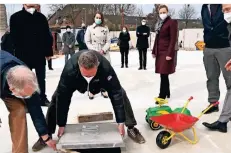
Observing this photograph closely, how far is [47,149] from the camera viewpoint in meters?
1.94

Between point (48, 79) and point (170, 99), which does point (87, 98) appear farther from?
point (48, 79)

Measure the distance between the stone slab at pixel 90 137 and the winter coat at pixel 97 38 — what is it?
1.35 metres

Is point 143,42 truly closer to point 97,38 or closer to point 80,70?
point 97,38

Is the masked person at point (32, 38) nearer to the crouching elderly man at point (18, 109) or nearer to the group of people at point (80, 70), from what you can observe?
the group of people at point (80, 70)

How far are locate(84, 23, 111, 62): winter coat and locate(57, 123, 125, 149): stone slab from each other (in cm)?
135

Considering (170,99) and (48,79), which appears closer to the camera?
(170,99)

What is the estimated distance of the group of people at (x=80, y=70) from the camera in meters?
1.45

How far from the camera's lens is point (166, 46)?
2824 millimetres

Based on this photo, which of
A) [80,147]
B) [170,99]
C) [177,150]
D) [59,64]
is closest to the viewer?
[80,147]

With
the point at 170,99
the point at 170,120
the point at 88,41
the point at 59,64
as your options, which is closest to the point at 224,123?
the point at 170,120

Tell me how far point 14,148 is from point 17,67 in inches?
18.9

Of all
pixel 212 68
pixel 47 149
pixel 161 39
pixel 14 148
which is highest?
pixel 161 39

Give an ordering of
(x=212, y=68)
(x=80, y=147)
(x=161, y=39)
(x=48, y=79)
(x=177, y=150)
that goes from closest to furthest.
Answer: (x=80, y=147) → (x=177, y=150) → (x=212, y=68) → (x=161, y=39) → (x=48, y=79)

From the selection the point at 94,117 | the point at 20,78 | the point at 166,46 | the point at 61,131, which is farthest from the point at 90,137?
the point at 166,46
